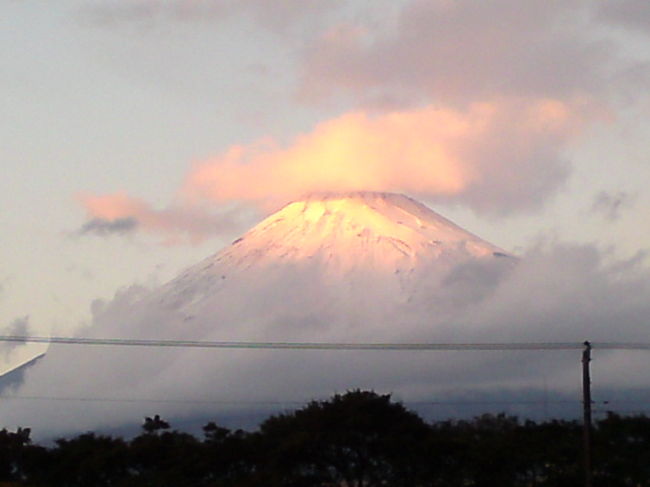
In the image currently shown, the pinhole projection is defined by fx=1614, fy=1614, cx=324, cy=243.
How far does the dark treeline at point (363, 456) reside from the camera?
103 meters

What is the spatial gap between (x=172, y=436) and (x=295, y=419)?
523 inches

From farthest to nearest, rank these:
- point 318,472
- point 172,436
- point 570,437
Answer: point 172,436, point 570,437, point 318,472

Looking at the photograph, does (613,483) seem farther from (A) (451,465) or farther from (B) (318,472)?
(B) (318,472)

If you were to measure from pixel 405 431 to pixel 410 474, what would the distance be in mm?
2804

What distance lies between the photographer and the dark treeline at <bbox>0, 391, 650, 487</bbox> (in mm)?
103438

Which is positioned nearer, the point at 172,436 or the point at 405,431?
the point at 405,431

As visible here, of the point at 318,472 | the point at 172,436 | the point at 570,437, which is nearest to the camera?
the point at 318,472

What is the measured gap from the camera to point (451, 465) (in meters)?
105

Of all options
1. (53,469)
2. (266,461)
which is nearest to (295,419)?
(266,461)

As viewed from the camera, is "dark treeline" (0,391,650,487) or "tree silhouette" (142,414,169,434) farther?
"tree silhouette" (142,414,169,434)

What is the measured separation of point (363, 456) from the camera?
104 meters

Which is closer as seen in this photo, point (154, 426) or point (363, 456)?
point (363, 456)

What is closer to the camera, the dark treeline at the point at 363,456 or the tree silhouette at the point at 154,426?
the dark treeline at the point at 363,456

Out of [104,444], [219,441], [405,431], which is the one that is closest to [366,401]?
[405,431]
